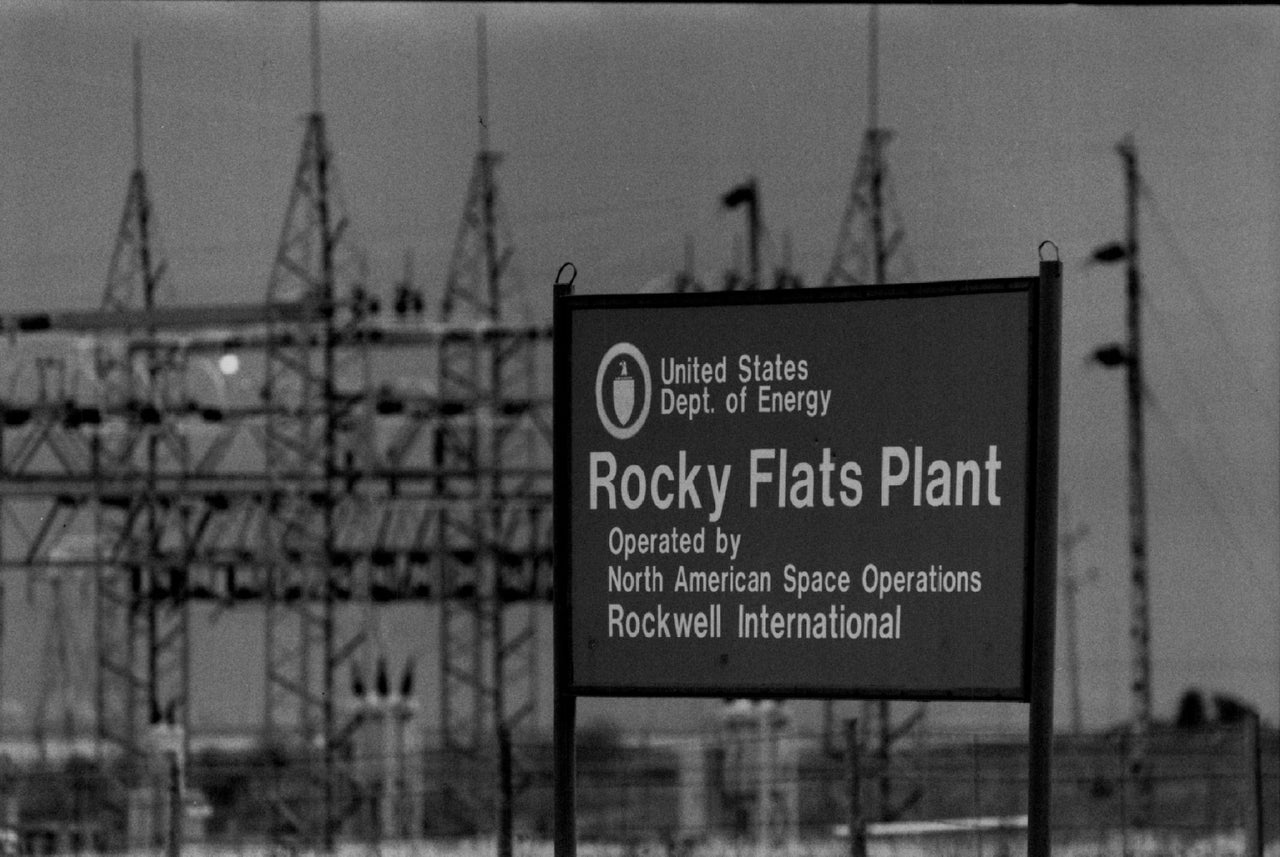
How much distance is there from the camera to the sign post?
28.9 ft

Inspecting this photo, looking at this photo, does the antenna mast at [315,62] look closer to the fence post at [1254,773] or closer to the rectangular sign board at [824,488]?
the fence post at [1254,773]

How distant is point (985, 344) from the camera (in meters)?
8.95

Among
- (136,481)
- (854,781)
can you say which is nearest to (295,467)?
(136,481)

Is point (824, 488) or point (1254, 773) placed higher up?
point (824, 488)

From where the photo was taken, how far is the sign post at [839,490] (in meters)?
8.81

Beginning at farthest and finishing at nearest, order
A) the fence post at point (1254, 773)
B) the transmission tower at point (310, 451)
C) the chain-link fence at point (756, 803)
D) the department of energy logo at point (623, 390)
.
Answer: the transmission tower at point (310, 451), the chain-link fence at point (756, 803), the fence post at point (1254, 773), the department of energy logo at point (623, 390)

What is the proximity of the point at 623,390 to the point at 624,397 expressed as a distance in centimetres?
2

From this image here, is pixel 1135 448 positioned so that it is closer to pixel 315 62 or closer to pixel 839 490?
pixel 315 62

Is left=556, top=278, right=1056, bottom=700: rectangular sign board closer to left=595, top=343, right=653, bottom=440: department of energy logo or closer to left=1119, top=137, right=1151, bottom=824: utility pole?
left=595, top=343, right=653, bottom=440: department of energy logo

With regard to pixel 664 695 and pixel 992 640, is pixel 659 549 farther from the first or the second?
pixel 992 640

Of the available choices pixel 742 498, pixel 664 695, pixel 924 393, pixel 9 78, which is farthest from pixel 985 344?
pixel 9 78

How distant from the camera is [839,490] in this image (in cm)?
889

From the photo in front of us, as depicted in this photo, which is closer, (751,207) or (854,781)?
(854,781)

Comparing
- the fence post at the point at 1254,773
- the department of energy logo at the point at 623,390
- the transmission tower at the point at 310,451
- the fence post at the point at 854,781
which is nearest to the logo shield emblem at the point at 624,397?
the department of energy logo at the point at 623,390
